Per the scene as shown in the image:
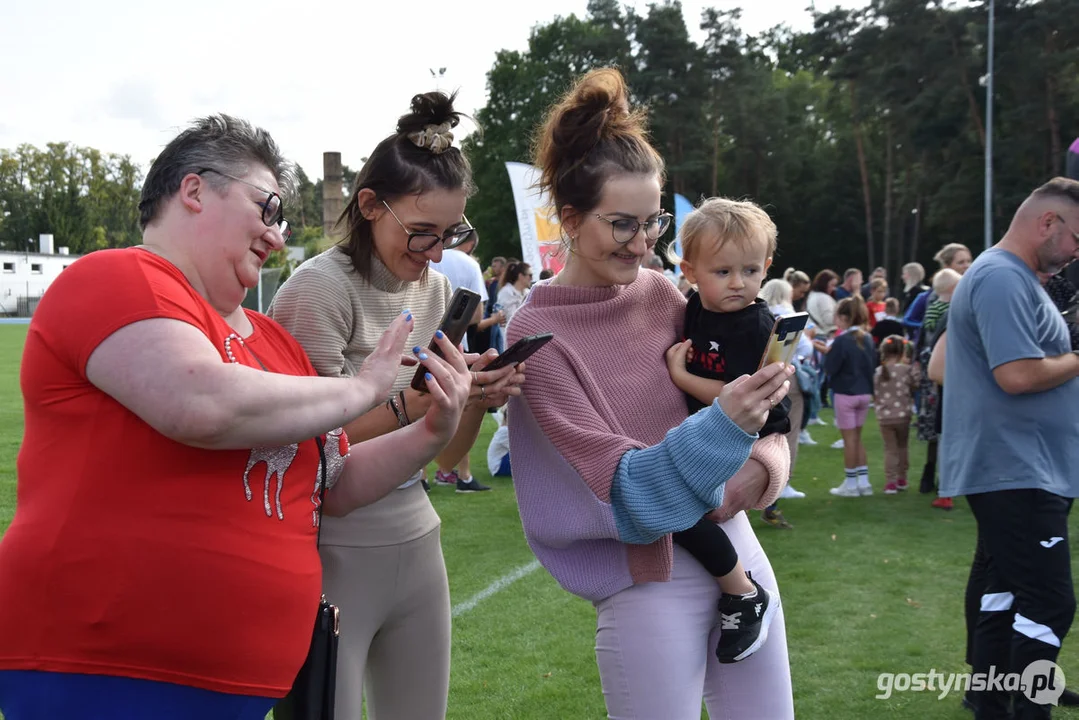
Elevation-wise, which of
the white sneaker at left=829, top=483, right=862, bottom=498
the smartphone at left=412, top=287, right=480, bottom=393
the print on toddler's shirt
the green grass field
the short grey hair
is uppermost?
the short grey hair

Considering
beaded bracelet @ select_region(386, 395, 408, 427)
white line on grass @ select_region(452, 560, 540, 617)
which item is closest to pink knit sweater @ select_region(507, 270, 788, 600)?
beaded bracelet @ select_region(386, 395, 408, 427)

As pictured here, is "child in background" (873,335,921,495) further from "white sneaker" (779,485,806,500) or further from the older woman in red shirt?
the older woman in red shirt

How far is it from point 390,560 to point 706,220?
129 centimetres

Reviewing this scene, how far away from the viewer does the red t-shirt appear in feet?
5.42

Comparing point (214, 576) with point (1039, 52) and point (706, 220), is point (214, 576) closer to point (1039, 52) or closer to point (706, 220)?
point (706, 220)

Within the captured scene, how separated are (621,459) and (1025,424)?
8.02 feet

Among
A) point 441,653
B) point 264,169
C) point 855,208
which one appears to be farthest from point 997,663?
point 855,208

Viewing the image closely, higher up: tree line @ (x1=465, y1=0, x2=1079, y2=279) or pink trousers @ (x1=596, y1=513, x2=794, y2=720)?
tree line @ (x1=465, y1=0, x2=1079, y2=279)

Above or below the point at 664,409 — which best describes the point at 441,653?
below

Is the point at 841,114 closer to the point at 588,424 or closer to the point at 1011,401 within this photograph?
the point at 1011,401

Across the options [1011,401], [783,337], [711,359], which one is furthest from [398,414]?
[1011,401]

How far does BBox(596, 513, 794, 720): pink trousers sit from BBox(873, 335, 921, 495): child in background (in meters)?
7.69

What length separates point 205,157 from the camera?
190 centimetres

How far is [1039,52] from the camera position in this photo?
32.5m
